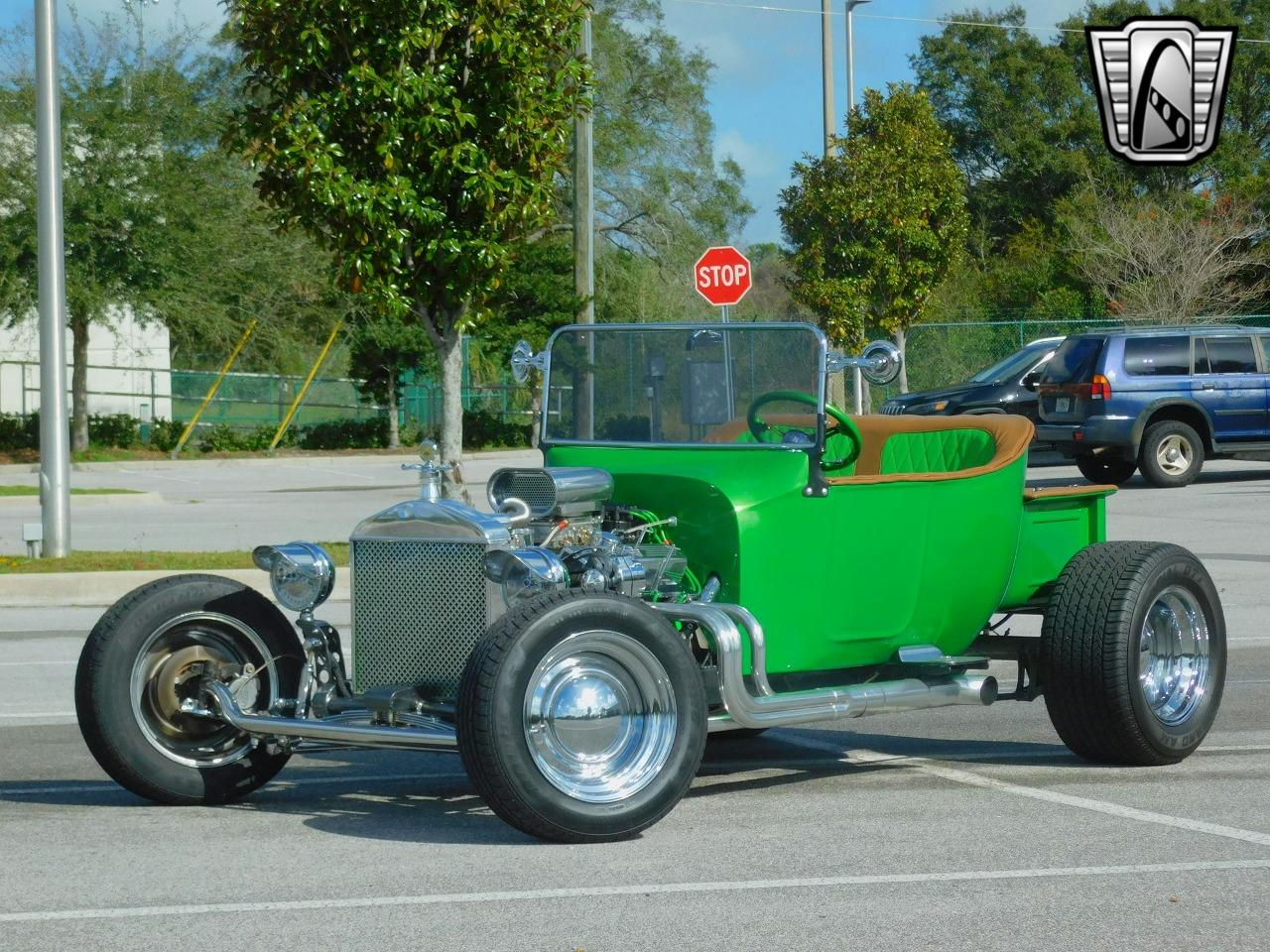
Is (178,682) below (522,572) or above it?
below

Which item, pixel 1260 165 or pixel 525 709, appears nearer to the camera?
pixel 525 709

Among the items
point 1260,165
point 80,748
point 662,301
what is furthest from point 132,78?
point 1260,165

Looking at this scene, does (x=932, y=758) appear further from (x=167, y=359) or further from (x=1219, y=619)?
(x=167, y=359)

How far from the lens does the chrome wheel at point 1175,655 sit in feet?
24.0

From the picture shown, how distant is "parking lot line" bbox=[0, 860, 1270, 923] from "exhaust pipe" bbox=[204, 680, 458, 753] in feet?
2.26

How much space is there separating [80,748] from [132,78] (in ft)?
94.0

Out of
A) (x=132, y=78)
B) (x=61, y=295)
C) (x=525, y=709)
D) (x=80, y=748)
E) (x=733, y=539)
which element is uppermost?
(x=132, y=78)

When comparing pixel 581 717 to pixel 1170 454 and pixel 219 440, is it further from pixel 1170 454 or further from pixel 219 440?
pixel 219 440

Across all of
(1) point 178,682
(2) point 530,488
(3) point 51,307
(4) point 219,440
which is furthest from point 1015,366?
(1) point 178,682

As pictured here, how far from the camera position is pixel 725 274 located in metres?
20.8

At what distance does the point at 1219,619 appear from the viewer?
298 inches

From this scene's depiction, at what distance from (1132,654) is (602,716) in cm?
229

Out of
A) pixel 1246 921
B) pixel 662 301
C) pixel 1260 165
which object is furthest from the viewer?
pixel 1260 165

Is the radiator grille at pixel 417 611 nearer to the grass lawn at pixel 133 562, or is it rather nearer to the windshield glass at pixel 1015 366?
the grass lawn at pixel 133 562
